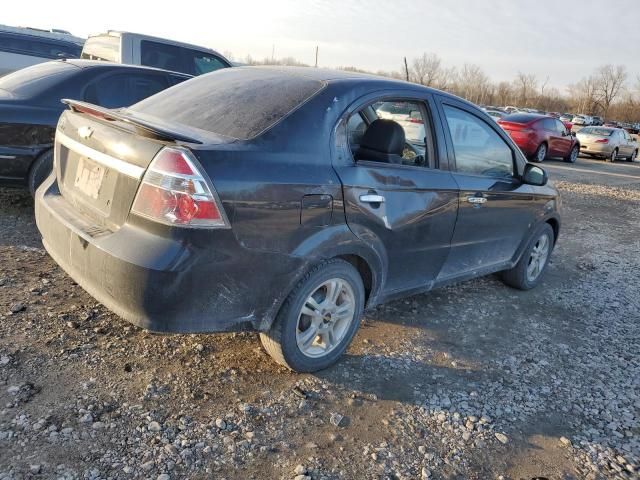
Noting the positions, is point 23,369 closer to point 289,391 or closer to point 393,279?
point 289,391

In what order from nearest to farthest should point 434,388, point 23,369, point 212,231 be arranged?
1. point 212,231
2. point 23,369
3. point 434,388

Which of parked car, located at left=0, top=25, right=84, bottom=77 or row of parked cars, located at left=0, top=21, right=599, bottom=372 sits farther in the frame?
parked car, located at left=0, top=25, right=84, bottom=77

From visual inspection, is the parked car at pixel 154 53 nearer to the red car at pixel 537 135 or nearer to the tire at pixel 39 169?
the tire at pixel 39 169

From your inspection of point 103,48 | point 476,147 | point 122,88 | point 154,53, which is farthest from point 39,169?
point 103,48

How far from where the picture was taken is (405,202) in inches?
132

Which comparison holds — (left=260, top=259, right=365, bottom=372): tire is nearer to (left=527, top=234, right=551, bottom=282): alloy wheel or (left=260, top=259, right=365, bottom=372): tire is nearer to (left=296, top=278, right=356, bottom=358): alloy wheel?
(left=296, top=278, right=356, bottom=358): alloy wheel

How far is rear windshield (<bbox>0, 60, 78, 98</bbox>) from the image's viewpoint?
16.4 feet

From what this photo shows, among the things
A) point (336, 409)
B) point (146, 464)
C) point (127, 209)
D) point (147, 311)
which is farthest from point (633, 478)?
point (127, 209)

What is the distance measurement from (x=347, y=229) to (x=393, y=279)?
0.69 m

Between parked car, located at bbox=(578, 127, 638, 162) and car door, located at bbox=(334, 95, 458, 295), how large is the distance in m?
21.6

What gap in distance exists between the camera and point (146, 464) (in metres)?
2.30

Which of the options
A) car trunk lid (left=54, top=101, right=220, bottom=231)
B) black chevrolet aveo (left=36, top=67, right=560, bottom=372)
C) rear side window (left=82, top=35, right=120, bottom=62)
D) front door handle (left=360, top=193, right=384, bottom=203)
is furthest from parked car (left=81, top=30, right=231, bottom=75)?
front door handle (left=360, top=193, right=384, bottom=203)

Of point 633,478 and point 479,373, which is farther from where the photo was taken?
point 479,373

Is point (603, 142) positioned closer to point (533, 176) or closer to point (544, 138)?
point (544, 138)
